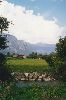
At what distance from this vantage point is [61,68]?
49.2 metres

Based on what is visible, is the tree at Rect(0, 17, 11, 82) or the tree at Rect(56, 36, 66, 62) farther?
the tree at Rect(56, 36, 66, 62)

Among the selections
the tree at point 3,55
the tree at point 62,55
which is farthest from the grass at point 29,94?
the tree at point 62,55

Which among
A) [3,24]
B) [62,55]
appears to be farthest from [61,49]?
[3,24]

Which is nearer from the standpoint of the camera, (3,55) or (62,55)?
(3,55)

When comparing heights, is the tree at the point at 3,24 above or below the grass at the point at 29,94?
above

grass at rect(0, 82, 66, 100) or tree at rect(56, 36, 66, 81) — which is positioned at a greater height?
tree at rect(56, 36, 66, 81)

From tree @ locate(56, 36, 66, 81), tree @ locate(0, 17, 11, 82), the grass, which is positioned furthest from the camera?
tree @ locate(56, 36, 66, 81)

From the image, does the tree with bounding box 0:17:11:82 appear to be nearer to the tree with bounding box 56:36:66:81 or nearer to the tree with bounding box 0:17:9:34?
the tree with bounding box 0:17:9:34

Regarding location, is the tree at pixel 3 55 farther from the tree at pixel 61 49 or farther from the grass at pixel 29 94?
the tree at pixel 61 49

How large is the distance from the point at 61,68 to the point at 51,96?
15.7 m

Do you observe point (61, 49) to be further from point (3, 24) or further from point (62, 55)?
point (3, 24)

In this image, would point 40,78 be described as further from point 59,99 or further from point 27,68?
point 59,99

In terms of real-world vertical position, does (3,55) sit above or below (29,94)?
above

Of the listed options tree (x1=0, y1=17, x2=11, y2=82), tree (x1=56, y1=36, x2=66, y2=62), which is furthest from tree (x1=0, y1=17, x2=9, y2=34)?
tree (x1=56, y1=36, x2=66, y2=62)
